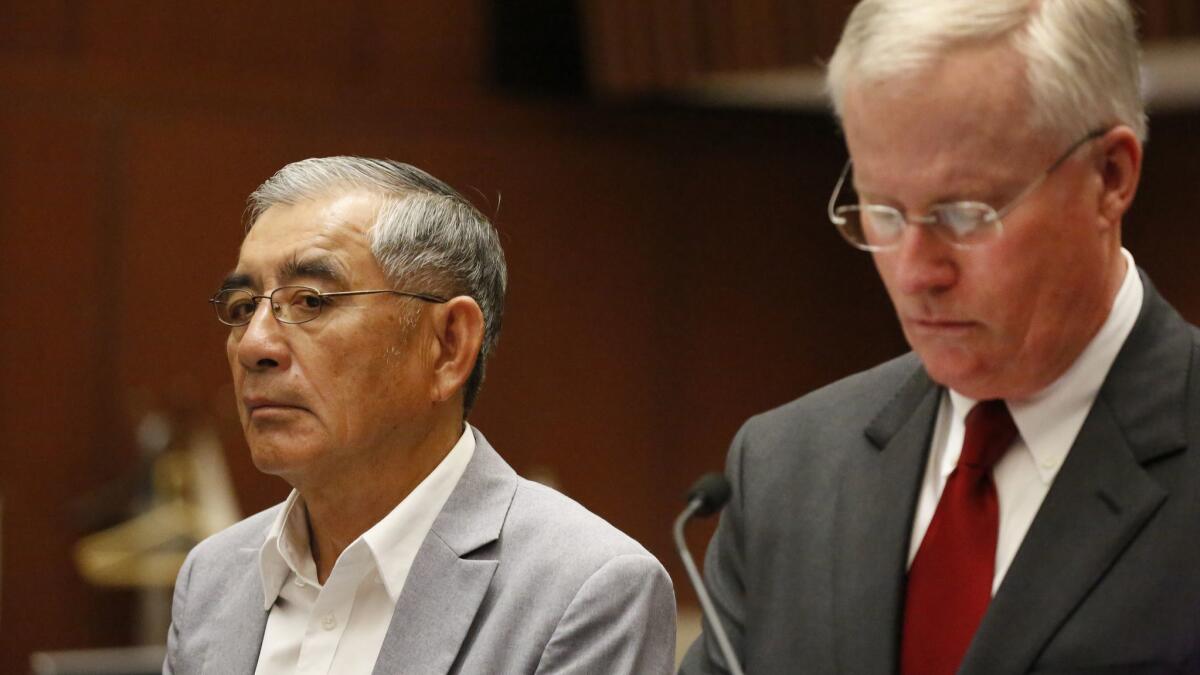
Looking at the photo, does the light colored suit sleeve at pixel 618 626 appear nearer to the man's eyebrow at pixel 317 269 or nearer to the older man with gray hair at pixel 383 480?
the older man with gray hair at pixel 383 480

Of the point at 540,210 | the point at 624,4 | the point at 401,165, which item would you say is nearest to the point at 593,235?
the point at 540,210

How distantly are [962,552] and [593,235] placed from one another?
199 inches

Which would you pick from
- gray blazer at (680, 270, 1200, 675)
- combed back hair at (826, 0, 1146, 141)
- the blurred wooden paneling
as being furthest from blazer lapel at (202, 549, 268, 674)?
the blurred wooden paneling

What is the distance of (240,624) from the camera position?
2381mm

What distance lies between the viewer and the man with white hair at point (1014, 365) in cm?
176

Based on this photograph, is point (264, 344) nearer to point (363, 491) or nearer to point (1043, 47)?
point (363, 491)

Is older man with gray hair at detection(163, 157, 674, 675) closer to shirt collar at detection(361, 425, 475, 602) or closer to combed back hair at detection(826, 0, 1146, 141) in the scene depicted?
shirt collar at detection(361, 425, 475, 602)

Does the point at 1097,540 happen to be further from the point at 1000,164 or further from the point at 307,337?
the point at 307,337

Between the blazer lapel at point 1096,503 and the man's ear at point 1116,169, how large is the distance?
15 cm

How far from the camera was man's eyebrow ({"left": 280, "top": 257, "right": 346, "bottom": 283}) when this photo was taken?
231 cm

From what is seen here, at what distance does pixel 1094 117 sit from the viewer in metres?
1.79

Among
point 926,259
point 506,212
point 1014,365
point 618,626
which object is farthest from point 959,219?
point 506,212

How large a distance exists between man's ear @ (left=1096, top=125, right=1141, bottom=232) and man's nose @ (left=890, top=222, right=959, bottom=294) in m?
0.19

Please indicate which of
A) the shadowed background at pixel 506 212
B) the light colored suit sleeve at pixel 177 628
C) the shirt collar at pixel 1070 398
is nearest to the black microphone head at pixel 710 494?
the shirt collar at pixel 1070 398
